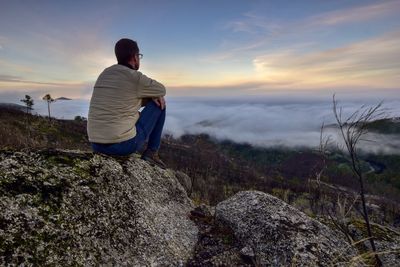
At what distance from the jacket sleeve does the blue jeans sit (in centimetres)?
57

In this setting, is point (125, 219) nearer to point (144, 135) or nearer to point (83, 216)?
point (83, 216)

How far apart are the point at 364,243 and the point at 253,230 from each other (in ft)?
10.4

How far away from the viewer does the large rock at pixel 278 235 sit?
21.6 feet

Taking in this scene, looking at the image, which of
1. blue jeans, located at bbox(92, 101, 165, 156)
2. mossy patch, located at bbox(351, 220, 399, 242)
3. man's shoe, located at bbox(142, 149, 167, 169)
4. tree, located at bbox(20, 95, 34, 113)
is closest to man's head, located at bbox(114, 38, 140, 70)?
blue jeans, located at bbox(92, 101, 165, 156)

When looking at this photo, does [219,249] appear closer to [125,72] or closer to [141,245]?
[141,245]

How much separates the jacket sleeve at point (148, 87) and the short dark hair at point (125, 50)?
1.67 feet

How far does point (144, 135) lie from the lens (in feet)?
29.3

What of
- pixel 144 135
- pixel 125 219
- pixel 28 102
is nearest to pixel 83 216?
pixel 125 219

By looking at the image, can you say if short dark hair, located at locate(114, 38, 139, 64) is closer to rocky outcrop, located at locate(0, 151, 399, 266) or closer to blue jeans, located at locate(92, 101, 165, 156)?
blue jeans, located at locate(92, 101, 165, 156)

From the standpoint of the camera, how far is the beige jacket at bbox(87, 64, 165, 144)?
8008mm

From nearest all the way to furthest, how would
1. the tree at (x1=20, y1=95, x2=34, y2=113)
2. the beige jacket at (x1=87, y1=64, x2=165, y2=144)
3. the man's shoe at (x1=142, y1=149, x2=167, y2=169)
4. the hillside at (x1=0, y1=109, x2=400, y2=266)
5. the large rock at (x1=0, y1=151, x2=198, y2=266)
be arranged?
the large rock at (x1=0, y1=151, x2=198, y2=266)
the hillside at (x1=0, y1=109, x2=400, y2=266)
the beige jacket at (x1=87, y1=64, x2=165, y2=144)
the man's shoe at (x1=142, y1=149, x2=167, y2=169)
the tree at (x1=20, y1=95, x2=34, y2=113)

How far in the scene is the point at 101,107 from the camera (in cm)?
802

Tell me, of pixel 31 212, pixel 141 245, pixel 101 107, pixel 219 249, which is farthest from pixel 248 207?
pixel 31 212

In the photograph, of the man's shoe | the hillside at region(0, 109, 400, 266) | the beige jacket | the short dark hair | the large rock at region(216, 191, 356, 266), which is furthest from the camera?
the man's shoe
